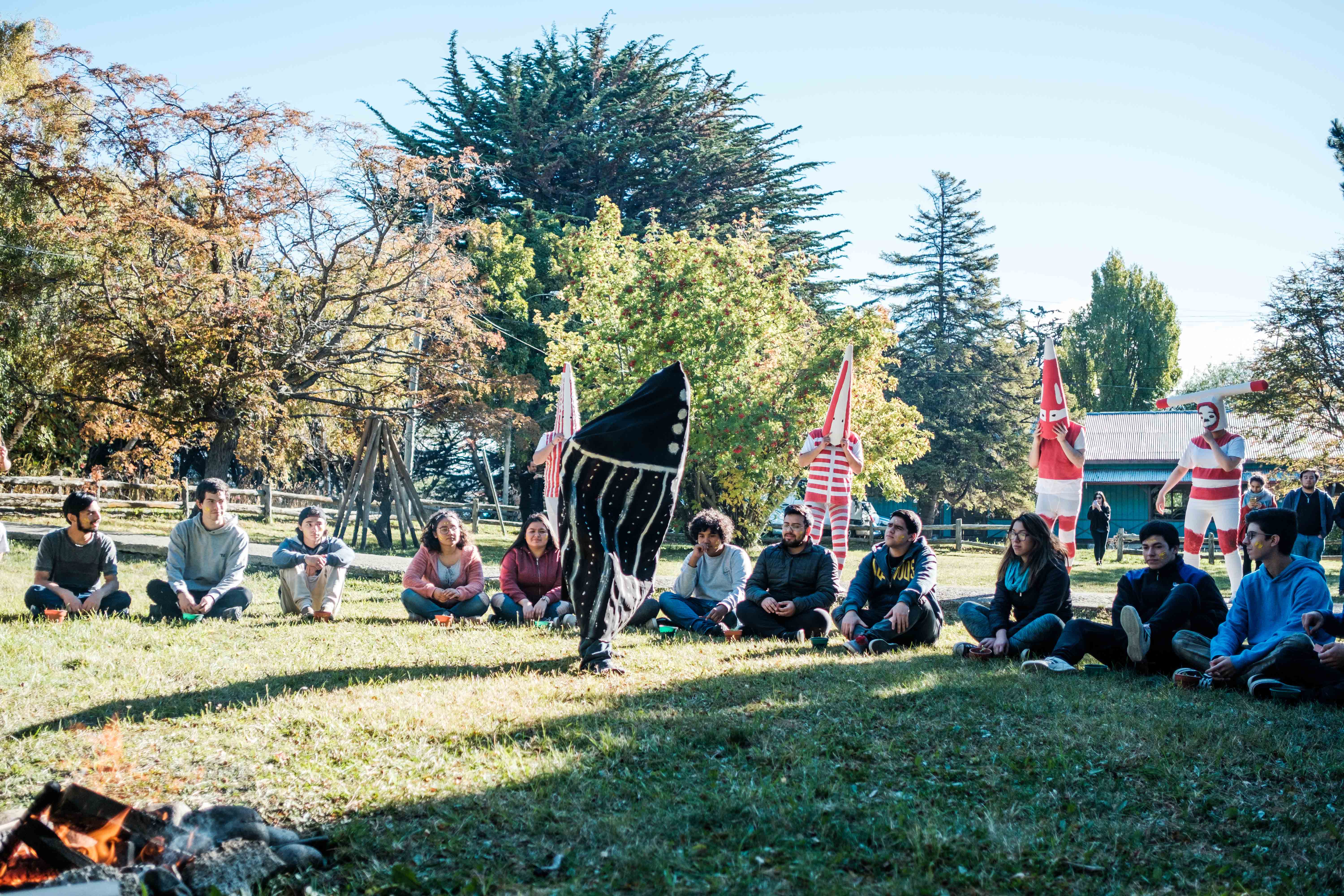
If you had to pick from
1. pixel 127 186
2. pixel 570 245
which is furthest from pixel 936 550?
pixel 127 186

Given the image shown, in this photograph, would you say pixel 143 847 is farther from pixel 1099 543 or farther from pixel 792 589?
pixel 1099 543

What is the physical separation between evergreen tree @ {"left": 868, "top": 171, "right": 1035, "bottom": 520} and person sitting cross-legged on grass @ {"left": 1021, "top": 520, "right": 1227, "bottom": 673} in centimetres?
Answer: 3050

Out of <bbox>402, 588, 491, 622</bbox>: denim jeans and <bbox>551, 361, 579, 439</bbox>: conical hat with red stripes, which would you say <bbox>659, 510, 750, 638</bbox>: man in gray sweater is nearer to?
<bbox>402, 588, 491, 622</bbox>: denim jeans

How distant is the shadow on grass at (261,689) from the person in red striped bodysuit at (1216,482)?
252 inches

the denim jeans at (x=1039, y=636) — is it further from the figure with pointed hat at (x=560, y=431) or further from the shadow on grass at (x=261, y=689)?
the figure with pointed hat at (x=560, y=431)

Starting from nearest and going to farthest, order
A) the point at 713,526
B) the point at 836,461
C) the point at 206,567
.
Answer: the point at 713,526
the point at 206,567
the point at 836,461

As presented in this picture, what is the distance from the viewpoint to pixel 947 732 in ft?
16.4

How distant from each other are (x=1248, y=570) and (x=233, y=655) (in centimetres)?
1511

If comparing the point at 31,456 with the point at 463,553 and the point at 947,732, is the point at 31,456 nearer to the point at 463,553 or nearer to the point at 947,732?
the point at 463,553

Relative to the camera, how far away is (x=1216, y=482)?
381 inches

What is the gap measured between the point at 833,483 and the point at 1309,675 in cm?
607

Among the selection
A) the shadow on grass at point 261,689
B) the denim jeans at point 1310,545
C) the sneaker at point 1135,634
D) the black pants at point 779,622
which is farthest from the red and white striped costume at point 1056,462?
the denim jeans at point 1310,545

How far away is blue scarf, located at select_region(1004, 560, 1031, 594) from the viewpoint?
7297 millimetres

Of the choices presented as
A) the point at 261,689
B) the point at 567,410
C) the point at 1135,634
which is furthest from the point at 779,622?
the point at 567,410
